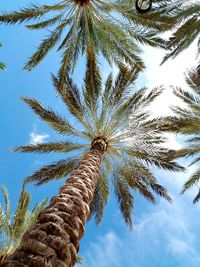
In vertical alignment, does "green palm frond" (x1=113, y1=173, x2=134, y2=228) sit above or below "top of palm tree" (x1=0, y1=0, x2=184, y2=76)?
below

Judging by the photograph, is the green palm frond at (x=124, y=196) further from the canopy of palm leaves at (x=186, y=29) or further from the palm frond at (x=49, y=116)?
the canopy of palm leaves at (x=186, y=29)

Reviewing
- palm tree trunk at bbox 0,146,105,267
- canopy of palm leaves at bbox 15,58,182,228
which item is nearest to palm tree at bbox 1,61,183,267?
canopy of palm leaves at bbox 15,58,182,228

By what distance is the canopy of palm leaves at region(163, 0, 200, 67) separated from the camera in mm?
12125

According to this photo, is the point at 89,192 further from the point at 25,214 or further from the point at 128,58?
the point at 25,214

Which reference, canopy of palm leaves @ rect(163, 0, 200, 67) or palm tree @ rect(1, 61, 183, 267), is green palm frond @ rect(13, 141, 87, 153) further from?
canopy of palm leaves @ rect(163, 0, 200, 67)

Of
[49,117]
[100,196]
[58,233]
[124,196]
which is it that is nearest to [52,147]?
[49,117]

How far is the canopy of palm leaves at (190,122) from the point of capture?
14141 millimetres

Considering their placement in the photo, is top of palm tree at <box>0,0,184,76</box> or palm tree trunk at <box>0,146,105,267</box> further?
top of palm tree at <box>0,0,184,76</box>

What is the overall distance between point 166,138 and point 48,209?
8316 millimetres

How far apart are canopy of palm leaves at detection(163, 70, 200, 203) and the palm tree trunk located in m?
7.28

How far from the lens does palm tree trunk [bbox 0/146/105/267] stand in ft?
14.1

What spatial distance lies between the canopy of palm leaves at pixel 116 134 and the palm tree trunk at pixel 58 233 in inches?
221

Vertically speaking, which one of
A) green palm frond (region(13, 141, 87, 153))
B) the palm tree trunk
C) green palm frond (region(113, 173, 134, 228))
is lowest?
the palm tree trunk

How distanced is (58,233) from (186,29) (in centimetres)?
961
